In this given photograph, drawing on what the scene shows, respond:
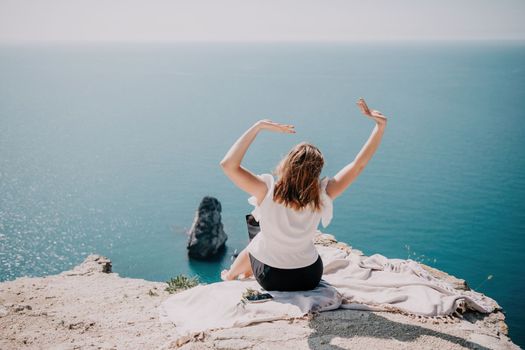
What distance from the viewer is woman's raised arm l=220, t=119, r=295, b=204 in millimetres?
5012

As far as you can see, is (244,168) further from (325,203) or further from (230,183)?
(230,183)

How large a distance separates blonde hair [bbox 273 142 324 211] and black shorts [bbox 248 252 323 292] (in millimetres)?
1071

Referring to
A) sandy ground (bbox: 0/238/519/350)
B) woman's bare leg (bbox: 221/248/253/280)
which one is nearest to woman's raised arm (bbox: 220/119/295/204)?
woman's bare leg (bbox: 221/248/253/280)

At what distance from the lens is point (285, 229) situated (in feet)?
17.7

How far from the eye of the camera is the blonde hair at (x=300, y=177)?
4.94 metres

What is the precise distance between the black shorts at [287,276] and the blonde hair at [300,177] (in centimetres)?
107

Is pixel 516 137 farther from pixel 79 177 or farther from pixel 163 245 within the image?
pixel 79 177

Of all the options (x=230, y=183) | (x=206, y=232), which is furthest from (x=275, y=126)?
(x=230, y=183)

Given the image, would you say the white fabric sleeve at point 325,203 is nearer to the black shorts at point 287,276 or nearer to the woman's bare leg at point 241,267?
the black shorts at point 287,276

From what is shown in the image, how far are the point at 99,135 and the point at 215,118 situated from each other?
38.0 m

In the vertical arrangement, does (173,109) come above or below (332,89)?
below

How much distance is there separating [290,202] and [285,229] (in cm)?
46

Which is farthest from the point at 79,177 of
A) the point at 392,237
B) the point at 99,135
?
the point at 392,237

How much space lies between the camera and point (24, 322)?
779 cm
